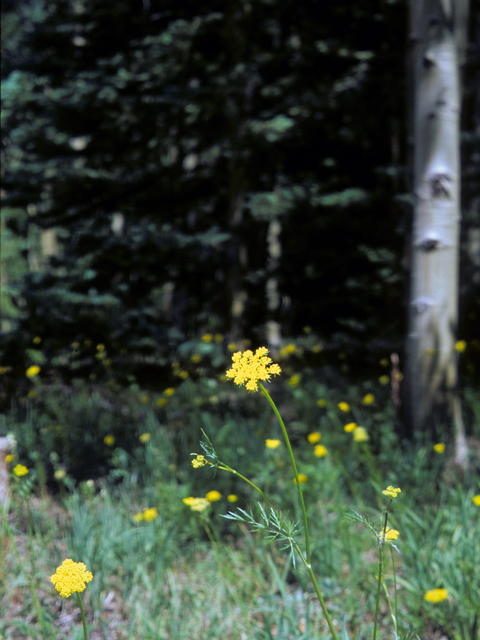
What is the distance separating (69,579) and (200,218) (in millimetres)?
4951

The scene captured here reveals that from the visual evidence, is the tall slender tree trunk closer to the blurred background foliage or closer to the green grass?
the green grass

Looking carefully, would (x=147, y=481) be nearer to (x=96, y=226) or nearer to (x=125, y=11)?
(x=96, y=226)

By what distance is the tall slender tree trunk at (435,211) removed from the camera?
2686mm

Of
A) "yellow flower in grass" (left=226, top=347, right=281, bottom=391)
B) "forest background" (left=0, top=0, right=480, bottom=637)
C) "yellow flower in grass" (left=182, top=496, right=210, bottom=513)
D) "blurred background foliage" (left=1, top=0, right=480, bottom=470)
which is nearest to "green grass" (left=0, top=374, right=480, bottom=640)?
"forest background" (left=0, top=0, right=480, bottom=637)

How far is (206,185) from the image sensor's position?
5332mm

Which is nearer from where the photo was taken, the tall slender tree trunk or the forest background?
the tall slender tree trunk

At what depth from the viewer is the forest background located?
3482 millimetres

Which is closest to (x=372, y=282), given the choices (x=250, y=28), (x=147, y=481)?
(x=250, y=28)

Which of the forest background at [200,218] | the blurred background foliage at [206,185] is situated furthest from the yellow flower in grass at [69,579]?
the blurred background foliage at [206,185]

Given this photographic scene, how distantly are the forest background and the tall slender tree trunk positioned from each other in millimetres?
211

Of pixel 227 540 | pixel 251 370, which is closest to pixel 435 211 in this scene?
pixel 227 540

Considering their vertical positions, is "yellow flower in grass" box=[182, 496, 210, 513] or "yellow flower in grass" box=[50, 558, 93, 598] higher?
"yellow flower in grass" box=[50, 558, 93, 598]

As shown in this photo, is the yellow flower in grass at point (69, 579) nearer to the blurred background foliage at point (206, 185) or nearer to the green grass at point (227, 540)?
the green grass at point (227, 540)

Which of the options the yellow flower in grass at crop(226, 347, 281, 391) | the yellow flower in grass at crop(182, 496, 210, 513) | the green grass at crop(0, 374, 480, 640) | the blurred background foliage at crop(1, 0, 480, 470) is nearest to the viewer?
the yellow flower in grass at crop(226, 347, 281, 391)
